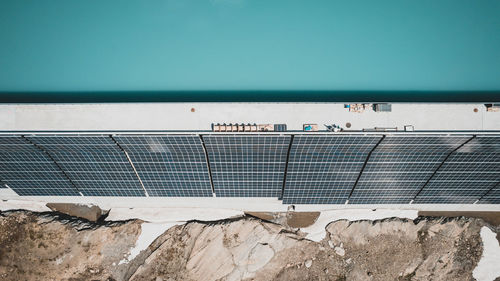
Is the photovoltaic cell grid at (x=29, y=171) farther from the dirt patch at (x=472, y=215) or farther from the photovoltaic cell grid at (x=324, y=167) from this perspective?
the dirt patch at (x=472, y=215)

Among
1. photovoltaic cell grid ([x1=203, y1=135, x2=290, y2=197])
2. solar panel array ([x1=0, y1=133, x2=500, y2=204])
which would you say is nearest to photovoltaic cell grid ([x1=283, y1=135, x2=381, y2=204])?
solar panel array ([x1=0, y1=133, x2=500, y2=204])

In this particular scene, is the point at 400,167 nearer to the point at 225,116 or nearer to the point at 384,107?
the point at 384,107

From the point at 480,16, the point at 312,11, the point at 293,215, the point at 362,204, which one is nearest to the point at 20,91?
the point at 312,11

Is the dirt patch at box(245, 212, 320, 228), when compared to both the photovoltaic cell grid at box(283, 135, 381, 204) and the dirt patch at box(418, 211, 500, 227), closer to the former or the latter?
the photovoltaic cell grid at box(283, 135, 381, 204)

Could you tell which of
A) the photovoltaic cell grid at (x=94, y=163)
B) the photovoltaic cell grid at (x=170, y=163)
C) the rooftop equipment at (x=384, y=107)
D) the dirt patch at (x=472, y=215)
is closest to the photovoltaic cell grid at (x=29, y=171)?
the photovoltaic cell grid at (x=94, y=163)

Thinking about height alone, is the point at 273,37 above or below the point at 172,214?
above

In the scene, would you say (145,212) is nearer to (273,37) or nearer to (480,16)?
(273,37)

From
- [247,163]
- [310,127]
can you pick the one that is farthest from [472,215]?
[247,163]
